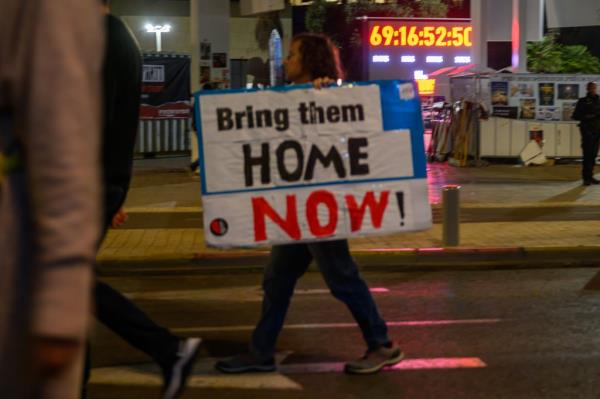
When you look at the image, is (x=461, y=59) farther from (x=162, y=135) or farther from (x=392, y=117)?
(x=392, y=117)

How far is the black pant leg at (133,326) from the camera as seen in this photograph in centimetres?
473

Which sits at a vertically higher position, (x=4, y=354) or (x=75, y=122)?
(x=75, y=122)

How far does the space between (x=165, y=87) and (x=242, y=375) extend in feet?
58.1

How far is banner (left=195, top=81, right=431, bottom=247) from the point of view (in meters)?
5.55

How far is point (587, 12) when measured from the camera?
25125mm

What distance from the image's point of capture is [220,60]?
2003 cm

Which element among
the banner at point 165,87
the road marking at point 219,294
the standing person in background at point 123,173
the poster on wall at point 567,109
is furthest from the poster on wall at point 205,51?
the standing person in background at point 123,173

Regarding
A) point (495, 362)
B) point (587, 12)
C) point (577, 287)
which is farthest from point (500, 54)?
point (495, 362)

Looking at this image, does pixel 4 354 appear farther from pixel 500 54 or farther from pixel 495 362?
pixel 500 54

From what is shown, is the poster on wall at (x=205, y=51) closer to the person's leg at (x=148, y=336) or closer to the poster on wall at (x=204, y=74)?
the poster on wall at (x=204, y=74)

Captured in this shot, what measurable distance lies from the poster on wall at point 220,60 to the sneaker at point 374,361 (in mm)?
14704

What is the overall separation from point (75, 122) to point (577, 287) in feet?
23.8

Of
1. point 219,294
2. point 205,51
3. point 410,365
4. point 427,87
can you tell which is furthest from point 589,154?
point 427,87

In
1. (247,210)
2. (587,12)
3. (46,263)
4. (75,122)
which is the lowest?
(247,210)
